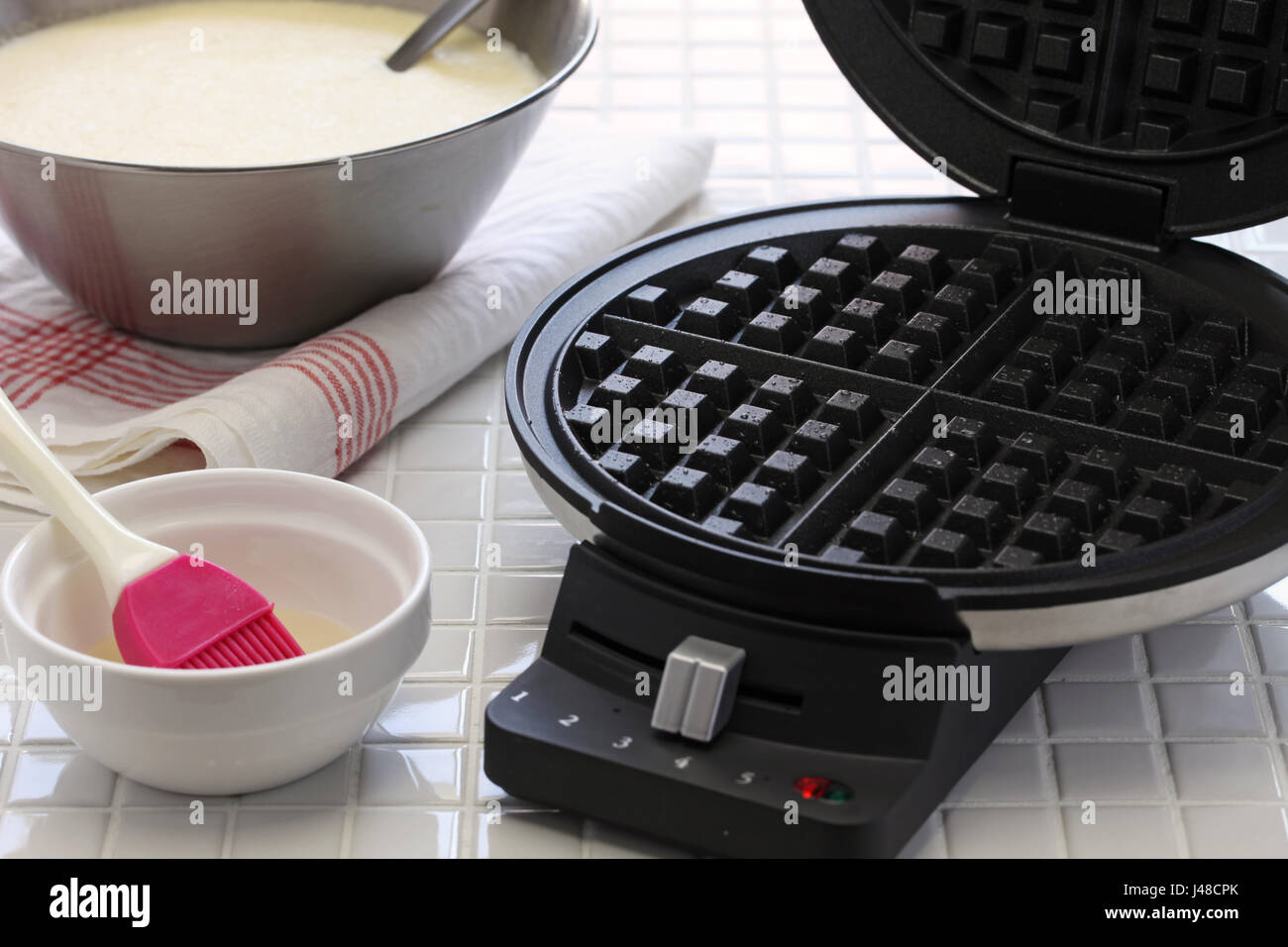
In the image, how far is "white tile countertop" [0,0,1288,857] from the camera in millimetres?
1231

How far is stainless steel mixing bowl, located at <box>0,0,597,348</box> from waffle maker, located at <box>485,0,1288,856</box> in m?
0.21

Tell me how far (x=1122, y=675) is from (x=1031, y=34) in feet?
2.05

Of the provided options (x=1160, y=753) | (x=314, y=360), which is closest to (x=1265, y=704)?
(x=1160, y=753)

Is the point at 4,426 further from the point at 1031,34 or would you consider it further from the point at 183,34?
the point at 1031,34

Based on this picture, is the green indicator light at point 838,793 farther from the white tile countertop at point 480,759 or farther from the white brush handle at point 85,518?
the white brush handle at point 85,518

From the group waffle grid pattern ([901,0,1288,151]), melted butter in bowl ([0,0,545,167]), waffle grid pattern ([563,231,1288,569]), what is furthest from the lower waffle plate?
melted butter in bowl ([0,0,545,167])

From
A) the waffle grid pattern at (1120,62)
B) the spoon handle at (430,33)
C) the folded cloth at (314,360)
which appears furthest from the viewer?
the spoon handle at (430,33)

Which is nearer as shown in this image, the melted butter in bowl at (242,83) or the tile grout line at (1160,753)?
the tile grout line at (1160,753)

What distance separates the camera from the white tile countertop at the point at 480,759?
48.5 inches

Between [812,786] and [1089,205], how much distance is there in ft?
2.41

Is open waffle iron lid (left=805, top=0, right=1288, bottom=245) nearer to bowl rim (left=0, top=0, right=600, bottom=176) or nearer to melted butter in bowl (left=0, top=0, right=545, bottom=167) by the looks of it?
bowl rim (left=0, top=0, right=600, bottom=176)

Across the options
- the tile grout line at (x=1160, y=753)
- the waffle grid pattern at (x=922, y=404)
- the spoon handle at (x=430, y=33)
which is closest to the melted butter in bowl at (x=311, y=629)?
the waffle grid pattern at (x=922, y=404)

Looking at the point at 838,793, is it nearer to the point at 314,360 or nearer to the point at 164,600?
the point at 164,600

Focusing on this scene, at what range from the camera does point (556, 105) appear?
249cm
